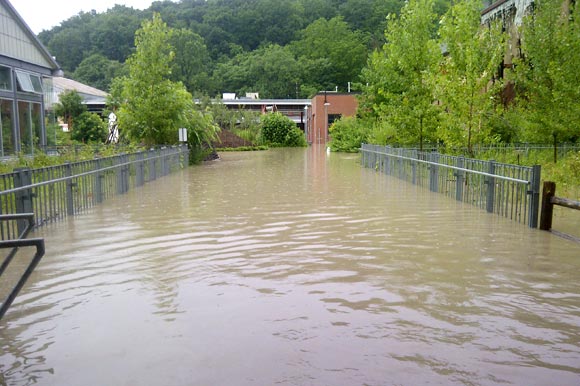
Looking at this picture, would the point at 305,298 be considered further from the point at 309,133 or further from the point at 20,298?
the point at 309,133

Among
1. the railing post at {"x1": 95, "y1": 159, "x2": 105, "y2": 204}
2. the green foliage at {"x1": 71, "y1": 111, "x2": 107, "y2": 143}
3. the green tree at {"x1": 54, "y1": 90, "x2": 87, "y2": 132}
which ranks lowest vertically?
the railing post at {"x1": 95, "y1": 159, "x2": 105, "y2": 204}

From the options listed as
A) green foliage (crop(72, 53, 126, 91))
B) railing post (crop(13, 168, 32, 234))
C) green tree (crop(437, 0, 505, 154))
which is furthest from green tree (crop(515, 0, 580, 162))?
green foliage (crop(72, 53, 126, 91))

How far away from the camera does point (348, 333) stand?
4.94 metres

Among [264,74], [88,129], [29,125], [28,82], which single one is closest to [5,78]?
[28,82]

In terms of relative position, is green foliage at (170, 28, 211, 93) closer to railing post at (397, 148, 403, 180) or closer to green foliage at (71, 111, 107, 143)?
green foliage at (71, 111, 107, 143)

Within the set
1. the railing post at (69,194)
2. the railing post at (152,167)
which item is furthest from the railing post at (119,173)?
the railing post at (152,167)

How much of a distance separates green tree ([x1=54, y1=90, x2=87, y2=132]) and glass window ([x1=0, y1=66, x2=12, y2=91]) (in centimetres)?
1902

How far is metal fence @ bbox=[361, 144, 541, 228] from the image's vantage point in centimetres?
1003

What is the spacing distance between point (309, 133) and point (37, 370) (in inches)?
2769

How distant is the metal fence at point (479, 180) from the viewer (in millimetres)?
10031

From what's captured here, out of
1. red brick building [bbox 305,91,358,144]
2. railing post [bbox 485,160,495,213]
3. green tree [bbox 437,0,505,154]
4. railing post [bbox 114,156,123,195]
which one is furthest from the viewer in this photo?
red brick building [bbox 305,91,358,144]

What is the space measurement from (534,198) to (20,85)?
71.7 feet

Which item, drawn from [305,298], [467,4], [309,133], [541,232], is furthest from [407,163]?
[309,133]

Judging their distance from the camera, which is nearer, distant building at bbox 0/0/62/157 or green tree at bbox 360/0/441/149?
green tree at bbox 360/0/441/149
